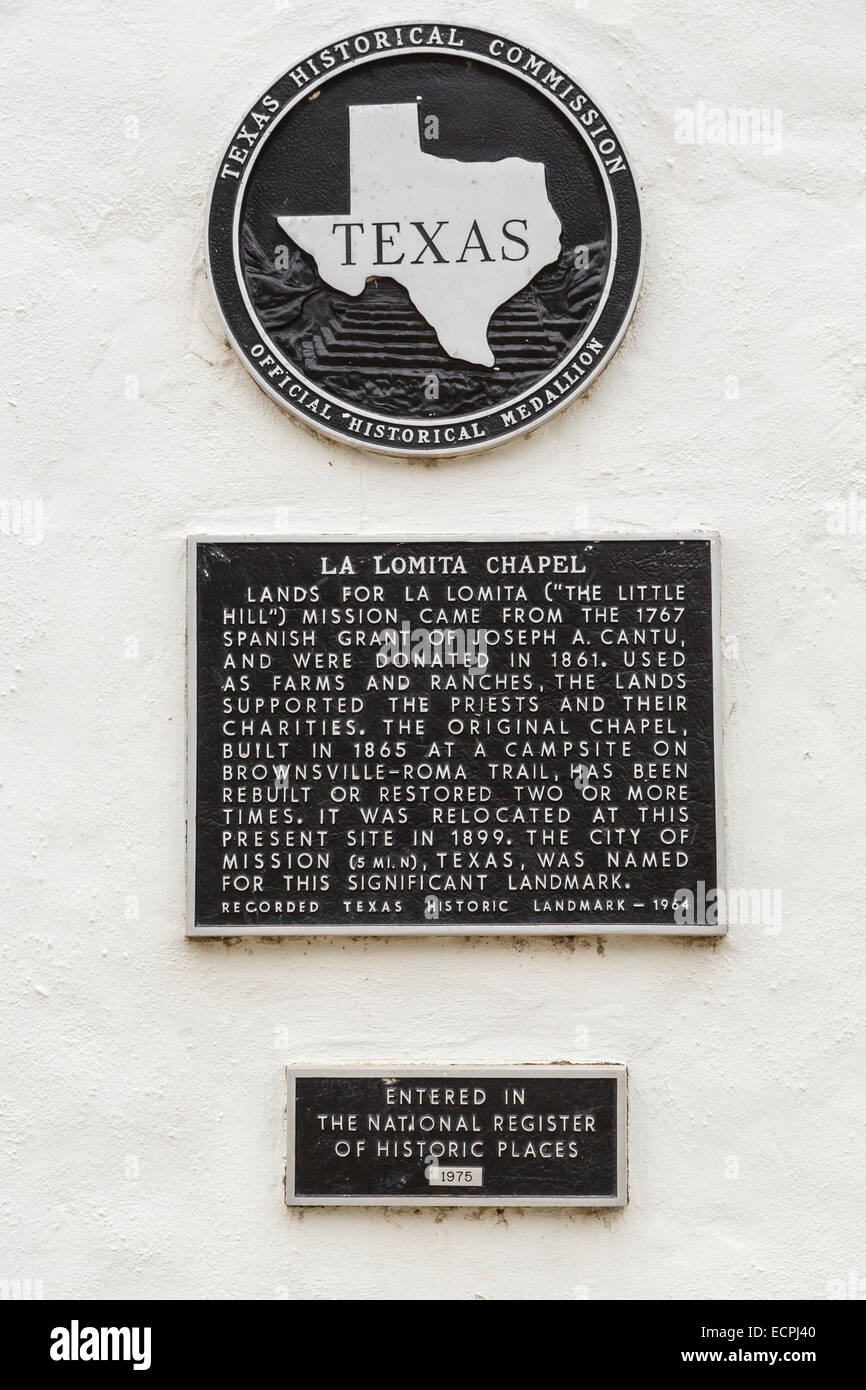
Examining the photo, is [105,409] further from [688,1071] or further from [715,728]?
[688,1071]

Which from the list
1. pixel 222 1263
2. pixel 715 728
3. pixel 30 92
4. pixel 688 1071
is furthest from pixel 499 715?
pixel 30 92

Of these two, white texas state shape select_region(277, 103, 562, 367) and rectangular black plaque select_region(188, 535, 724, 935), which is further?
Result: white texas state shape select_region(277, 103, 562, 367)

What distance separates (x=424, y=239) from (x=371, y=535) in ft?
3.19

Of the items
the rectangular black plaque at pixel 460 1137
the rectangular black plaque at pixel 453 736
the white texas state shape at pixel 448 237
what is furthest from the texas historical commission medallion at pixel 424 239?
the rectangular black plaque at pixel 460 1137

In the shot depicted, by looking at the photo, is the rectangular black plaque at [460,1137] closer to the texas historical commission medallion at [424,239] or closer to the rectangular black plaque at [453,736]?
the rectangular black plaque at [453,736]

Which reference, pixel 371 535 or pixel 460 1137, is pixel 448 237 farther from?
pixel 460 1137

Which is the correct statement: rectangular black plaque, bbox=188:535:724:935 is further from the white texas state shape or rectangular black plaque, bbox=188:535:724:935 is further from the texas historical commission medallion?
the white texas state shape

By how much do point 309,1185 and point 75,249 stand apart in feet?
10.2

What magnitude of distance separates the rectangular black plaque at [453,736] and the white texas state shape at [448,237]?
0.78 meters

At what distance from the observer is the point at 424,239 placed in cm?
428

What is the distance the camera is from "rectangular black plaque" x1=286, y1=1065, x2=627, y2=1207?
4.14 metres

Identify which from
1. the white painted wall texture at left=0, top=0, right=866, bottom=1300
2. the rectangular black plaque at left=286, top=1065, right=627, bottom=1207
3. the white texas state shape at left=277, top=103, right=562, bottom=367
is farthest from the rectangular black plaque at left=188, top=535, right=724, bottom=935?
the white texas state shape at left=277, top=103, right=562, bottom=367

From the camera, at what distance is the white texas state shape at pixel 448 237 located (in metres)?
4.28

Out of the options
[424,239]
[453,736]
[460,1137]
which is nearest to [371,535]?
[453,736]
